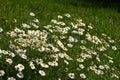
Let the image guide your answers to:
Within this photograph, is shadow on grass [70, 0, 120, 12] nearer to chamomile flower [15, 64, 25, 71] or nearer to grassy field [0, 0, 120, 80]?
grassy field [0, 0, 120, 80]

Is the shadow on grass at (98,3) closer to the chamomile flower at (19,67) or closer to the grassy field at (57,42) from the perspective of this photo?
the grassy field at (57,42)

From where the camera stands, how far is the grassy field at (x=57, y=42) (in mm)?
7297

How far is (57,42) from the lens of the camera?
845 cm

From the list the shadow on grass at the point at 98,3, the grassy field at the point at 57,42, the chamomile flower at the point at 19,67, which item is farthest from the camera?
the shadow on grass at the point at 98,3

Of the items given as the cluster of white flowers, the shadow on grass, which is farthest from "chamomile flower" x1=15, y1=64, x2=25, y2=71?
the shadow on grass

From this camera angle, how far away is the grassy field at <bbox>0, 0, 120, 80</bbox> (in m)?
7.30

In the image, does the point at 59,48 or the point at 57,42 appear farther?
the point at 57,42

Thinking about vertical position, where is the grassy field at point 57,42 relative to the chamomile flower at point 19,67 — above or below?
above

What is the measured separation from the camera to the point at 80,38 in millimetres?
9828

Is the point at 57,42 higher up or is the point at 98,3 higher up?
the point at 98,3

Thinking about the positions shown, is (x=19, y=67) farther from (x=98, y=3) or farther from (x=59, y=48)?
(x=98, y=3)

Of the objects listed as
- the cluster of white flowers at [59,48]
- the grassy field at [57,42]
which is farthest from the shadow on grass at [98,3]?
the cluster of white flowers at [59,48]

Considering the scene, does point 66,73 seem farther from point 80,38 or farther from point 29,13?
point 29,13

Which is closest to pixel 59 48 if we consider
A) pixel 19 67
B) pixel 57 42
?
pixel 57 42
